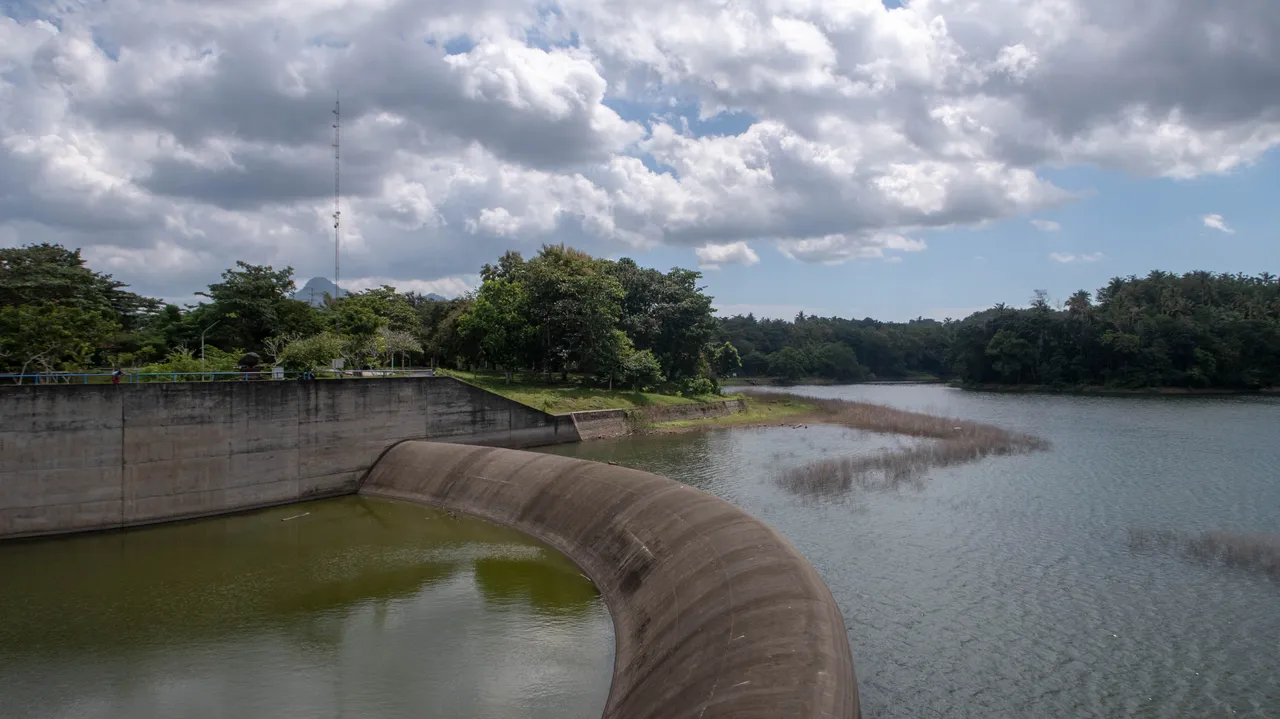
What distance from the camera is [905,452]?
98.5 ft

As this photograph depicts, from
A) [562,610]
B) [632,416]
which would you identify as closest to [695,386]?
[632,416]

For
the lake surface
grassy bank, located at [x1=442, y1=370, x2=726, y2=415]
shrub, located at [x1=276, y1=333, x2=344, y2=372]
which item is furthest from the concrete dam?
shrub, located at [x1=276, y1=333, x2=344, y2=372]

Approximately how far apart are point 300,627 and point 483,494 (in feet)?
26.3

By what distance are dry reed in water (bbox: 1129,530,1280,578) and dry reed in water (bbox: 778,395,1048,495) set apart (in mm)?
7646

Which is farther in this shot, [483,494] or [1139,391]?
[1139,391]

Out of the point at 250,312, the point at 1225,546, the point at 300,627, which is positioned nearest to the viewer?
the point at 300,627

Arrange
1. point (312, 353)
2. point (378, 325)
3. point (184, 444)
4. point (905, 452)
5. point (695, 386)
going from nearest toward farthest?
point (184, 444) → point (312, 353) → point (905, 452) → point (378, 325) → point (695, 386)

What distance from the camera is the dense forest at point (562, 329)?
99.3ft

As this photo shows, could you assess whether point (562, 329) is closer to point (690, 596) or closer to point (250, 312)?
point (250, 312)

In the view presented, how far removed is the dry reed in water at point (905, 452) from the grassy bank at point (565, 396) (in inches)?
439

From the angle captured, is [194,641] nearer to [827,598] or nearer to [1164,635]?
[827,598]

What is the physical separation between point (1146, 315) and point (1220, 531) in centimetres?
7227

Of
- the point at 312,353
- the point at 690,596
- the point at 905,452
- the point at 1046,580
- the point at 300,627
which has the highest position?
the point at 312,353

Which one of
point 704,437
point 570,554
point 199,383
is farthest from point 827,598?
point 704,437
